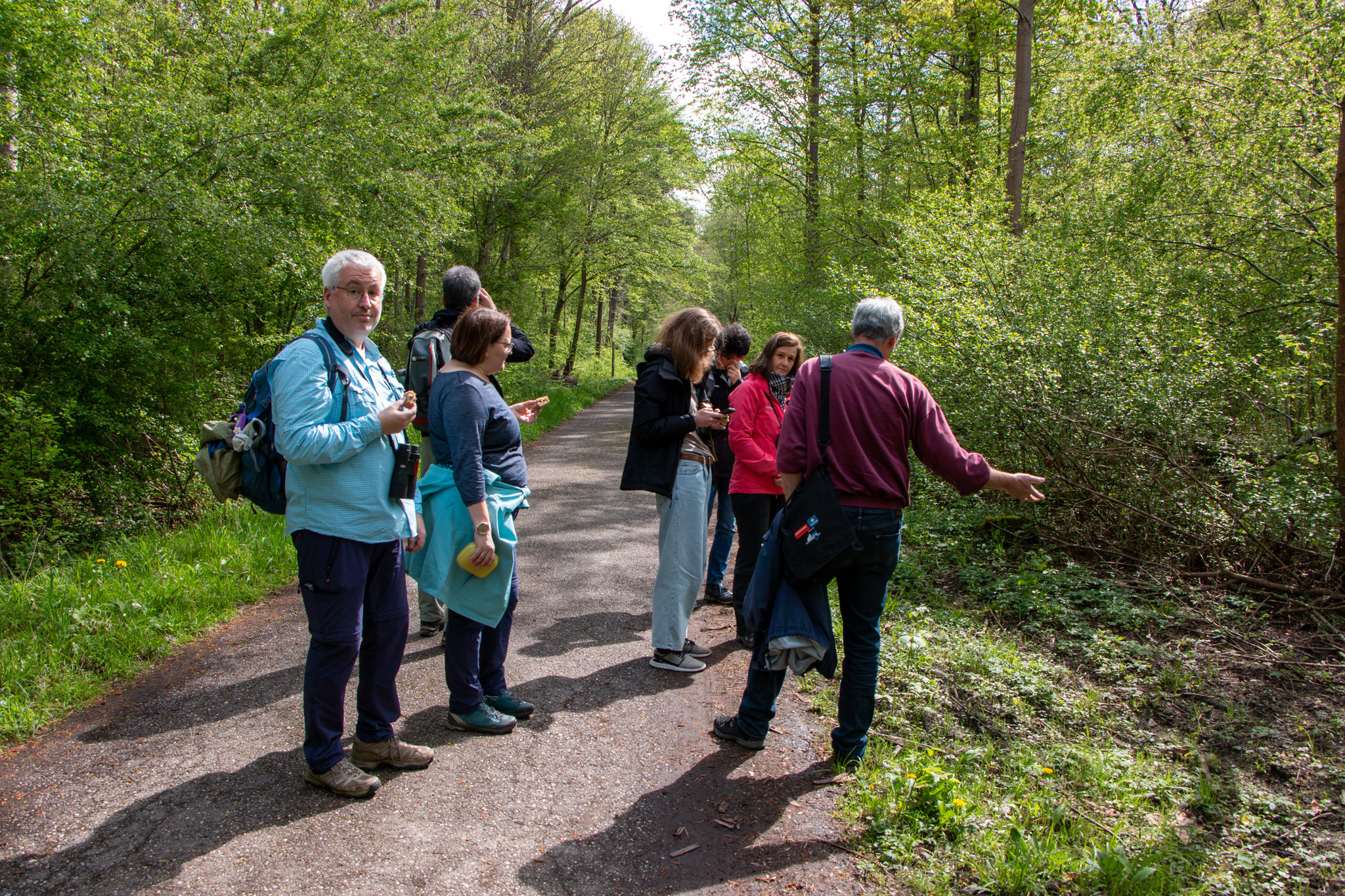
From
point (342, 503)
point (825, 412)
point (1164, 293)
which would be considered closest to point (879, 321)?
point (825, 412)

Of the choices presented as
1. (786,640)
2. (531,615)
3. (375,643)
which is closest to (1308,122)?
(786,640)

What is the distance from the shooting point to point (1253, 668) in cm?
452

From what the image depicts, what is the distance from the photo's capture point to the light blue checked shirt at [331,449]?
2859 millimetres

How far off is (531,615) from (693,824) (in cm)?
261

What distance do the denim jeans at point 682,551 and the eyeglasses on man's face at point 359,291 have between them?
80.8 inches

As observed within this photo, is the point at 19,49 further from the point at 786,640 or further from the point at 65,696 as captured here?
the point at 786,640

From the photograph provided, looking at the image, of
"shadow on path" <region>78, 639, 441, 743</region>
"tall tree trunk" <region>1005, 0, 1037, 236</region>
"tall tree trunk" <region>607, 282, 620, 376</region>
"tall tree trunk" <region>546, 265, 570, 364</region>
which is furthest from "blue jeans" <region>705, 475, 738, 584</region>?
"tall tree trunk" <region>607, 282, 620, 376</region>

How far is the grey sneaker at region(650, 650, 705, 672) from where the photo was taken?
15.4 ft

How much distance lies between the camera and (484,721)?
376cm

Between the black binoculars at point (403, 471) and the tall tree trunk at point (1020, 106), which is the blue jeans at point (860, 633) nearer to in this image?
the black binoculars at point (403, 471)

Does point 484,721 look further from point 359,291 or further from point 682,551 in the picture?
point 359,291

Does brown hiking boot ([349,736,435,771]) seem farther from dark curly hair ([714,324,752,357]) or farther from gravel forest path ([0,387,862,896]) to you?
dark curly hair ([714,324,752,357])

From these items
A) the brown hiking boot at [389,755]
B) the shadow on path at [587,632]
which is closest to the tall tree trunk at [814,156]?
the shadow on path at [587,632]

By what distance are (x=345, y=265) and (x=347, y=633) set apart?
1.38 metres
